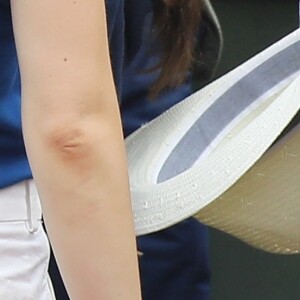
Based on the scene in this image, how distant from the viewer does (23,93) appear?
3.12 ft

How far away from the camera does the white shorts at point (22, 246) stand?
3.67 ft

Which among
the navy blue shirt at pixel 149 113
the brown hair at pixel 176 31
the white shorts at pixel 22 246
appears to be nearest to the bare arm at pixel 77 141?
the white shorts at pixel 22 246

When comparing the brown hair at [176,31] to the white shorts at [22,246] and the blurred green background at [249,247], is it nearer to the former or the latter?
the white shorts at [22,246]

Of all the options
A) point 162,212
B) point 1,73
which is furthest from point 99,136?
point 162,212

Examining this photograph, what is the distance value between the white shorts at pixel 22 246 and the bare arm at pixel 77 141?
0.56 ft

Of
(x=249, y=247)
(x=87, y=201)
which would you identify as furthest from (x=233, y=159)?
(x=249, y=247)

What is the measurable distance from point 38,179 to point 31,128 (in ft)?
0.16

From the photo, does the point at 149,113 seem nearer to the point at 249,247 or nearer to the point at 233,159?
the point at 233,159

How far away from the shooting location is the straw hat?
132 cm

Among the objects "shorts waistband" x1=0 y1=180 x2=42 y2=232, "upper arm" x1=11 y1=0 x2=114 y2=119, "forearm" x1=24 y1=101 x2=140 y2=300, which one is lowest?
"shorts waistband" x1=0 y1=180 x2=42 y2=232

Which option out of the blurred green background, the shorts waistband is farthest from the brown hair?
the blurred green background

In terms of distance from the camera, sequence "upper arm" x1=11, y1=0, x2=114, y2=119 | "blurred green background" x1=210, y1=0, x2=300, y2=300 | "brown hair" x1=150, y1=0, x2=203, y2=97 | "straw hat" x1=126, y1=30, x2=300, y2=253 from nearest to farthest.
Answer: "upper arm" x1=11, y1=0, x2=114, y2=119 < "straw hat" x1=126, y1=30, x2=300, y2=253 < "brown hair" x1=150, y1=0, x2=203, y2=97 < "blurred green background" x1=210, y1=0, x2=300, y2=300

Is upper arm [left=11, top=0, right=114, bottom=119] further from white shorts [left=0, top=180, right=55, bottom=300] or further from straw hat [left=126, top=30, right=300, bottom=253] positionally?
straw hat [left=126, top=30, right=300, bottom=253]

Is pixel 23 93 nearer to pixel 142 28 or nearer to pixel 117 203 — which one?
pixel 117 203
